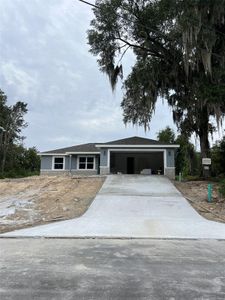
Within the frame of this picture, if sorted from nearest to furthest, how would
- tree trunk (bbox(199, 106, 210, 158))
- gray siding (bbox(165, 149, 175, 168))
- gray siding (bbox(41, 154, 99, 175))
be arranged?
tree trunk (bbox(199, 106, 210, 158)) < gray siding (bbox(165, 149, 175, 168)) < gray siding (bbox(41, 154, 99, 175))

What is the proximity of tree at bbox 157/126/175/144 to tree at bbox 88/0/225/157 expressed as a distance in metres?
23.1

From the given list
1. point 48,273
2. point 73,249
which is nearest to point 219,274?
point 48,273

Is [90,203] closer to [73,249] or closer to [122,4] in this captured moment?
[73,249]

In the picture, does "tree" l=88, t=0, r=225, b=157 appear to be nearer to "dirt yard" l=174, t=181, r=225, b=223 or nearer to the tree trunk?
the tree trunk

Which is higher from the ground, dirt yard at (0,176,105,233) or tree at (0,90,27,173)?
tree at (0,90,27,173)

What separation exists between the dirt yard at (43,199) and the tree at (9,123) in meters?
30.8

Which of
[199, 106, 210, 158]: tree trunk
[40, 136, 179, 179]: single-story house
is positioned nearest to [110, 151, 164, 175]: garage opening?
[40, 136, 179, 179]: single-story house

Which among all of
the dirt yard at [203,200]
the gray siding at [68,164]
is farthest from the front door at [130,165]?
the dirt yard at [203,200]

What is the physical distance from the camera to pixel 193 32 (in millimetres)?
20375

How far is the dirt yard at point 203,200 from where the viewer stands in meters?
14.9

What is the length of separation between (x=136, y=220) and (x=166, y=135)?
3820 centimetres

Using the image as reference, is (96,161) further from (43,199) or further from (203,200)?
(203,200)

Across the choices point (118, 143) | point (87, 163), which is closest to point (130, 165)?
point (87, 163)

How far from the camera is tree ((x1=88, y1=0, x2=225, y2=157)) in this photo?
68.6ft
